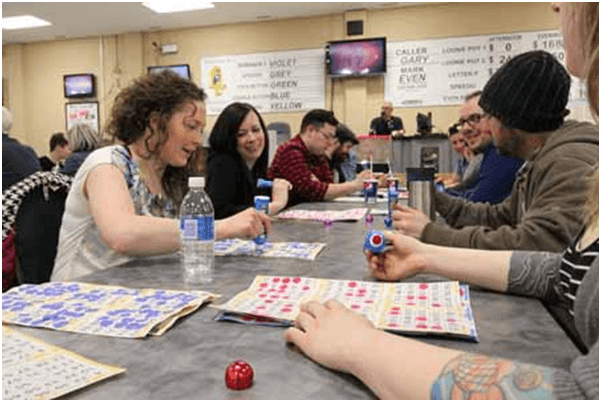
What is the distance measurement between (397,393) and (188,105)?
123cm

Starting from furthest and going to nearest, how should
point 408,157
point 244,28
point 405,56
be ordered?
point 244,28 → point 405,56 → point 408,157

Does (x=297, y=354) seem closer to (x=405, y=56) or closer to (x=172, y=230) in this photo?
(x=172, y=230)

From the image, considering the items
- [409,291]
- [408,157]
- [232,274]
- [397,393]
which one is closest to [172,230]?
[232,274]

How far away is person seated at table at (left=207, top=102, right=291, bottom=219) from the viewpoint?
8.18 ft

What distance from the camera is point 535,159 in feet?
4.59

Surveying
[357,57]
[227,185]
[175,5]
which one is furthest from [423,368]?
[175,5]

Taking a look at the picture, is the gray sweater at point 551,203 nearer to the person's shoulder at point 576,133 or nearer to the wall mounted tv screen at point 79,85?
the person's shoulder at point 576,133

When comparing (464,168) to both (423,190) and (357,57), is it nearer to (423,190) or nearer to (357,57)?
(423,190)

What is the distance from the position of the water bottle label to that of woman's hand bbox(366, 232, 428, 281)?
35 cm

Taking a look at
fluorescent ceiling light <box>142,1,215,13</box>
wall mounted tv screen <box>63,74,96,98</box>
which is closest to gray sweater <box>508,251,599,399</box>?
fluorescent ceiling light <box>142,1,215,13</box>

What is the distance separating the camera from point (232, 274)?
1.22 metres

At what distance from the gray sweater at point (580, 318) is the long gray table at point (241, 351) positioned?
4cm

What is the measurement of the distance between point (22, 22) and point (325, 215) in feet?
21.9

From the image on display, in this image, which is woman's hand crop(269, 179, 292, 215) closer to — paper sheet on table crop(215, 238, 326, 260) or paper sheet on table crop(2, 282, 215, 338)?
paper sheet on table crop(215, 238, 326, 260)
